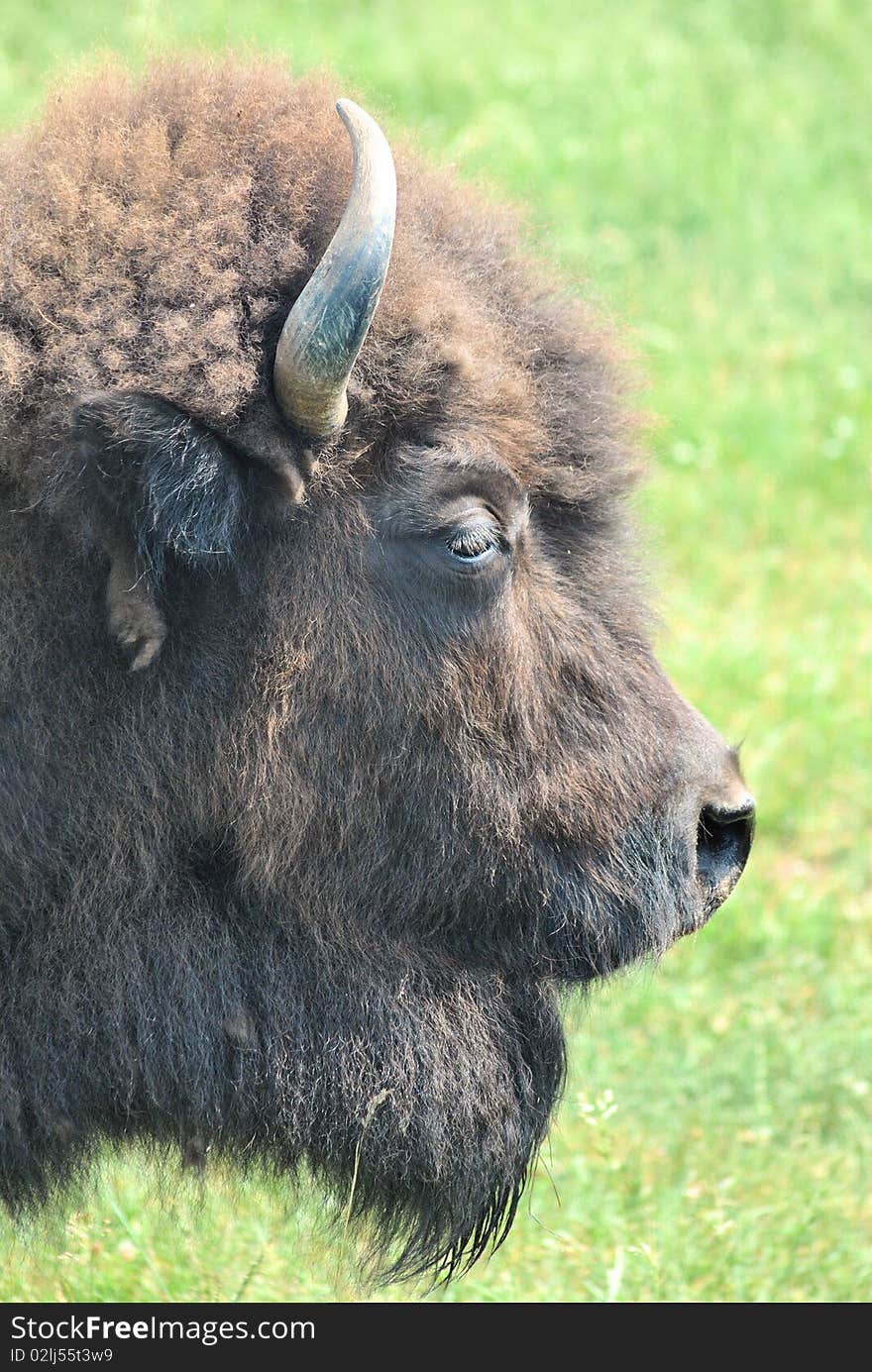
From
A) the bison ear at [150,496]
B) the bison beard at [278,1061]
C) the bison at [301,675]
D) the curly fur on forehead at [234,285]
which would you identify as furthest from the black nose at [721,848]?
the bison ear at [150,496]

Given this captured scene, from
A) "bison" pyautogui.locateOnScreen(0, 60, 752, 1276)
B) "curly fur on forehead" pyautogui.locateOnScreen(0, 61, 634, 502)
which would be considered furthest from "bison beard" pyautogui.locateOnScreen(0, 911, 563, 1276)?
"curly fur on forehead" pyautogui.locateOnScreen(0, 61, 634, 502)

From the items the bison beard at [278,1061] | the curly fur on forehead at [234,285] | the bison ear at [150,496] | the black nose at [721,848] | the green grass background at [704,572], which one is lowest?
the green grass background at [704,572]

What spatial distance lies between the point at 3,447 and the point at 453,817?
113 cm

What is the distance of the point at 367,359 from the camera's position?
3.05 m

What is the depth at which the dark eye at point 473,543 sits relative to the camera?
10.1 feet

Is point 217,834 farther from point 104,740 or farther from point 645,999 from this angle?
point 645,999

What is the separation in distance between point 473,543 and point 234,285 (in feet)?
2.17

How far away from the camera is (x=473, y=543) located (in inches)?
122

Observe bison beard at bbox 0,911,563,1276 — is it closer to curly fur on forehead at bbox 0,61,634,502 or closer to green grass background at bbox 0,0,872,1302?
green grass background at bbox 0,0,872,1302

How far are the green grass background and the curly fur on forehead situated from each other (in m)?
0.54

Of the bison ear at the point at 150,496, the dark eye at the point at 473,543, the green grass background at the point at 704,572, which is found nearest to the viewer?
the bison ear at the point at 150,496

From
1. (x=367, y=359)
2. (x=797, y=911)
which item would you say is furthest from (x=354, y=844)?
(x=797, y=911)

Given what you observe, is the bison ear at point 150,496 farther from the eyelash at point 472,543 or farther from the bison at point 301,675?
the eyelash at point 472,543

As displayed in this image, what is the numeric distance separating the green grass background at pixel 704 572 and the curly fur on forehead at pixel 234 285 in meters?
0.54
